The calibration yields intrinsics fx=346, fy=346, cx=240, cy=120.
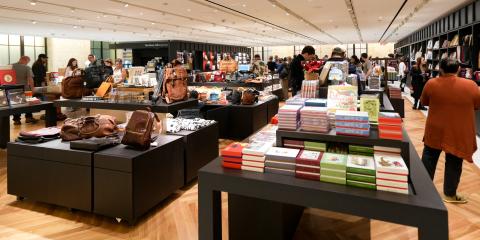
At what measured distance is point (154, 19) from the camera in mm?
11219

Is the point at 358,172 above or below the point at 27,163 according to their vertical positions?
above

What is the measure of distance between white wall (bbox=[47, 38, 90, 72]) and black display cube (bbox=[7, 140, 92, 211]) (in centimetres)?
1753

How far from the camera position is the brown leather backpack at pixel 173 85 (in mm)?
4281

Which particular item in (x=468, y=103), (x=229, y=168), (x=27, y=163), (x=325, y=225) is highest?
(x=468, y=103)

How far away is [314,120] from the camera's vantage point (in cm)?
214

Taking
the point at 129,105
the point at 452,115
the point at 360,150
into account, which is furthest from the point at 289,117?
the point at 129,105

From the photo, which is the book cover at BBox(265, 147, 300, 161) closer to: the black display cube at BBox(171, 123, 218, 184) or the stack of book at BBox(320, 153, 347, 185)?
the stack of book at BBox(320, 153, 347, 185)

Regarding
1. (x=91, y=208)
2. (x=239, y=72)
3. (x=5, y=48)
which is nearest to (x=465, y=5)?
(x=239, y=72)

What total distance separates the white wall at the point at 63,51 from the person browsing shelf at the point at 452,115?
19.8 metres

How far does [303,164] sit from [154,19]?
10405 mm

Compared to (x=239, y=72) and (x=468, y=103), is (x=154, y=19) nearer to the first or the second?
(x=239, y=72)

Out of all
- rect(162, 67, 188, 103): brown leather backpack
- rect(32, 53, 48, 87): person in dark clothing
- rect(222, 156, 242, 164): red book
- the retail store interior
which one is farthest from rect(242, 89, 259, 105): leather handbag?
rect(32, 53, 48, 87): person in dark clothing

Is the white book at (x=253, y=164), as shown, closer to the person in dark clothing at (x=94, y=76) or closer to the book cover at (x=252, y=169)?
the book cover at (x=252, y=169)

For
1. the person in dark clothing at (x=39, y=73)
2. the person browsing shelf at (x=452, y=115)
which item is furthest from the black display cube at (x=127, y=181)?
the person in dark clothing at (x=39, y=73)
